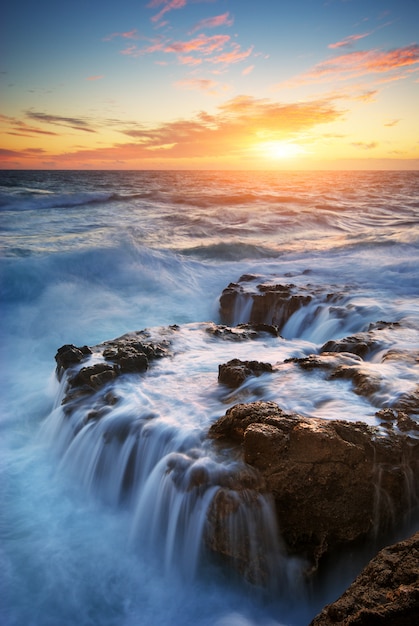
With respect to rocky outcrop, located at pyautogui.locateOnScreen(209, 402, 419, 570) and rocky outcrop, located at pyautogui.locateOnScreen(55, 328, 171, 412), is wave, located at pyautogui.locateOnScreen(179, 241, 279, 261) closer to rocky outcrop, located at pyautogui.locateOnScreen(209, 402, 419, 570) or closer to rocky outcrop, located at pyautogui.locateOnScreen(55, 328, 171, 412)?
rocky outcrop, located at pyautogui.locateOnScreen(55, 328, 171, 412)

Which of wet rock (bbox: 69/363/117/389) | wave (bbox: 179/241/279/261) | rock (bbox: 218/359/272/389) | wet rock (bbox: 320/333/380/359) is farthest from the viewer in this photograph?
wave (bbox: 179/241/279/261)

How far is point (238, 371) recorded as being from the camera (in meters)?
A: 5.46

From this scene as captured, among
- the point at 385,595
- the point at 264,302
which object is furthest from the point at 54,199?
the point at 385,595

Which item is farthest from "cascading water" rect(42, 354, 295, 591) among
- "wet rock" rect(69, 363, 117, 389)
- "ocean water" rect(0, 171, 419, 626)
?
"wet rock" rect(69, 363, 117, 389)

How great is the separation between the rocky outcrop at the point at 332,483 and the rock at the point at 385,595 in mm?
856

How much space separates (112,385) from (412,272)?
9.50m

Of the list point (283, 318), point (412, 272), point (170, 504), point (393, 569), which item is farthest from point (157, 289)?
point (393, 569)

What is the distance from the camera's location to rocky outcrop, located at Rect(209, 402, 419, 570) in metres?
3.62

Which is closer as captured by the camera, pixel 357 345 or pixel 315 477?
pixel 315 477

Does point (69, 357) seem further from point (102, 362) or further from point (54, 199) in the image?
point (54, 199)

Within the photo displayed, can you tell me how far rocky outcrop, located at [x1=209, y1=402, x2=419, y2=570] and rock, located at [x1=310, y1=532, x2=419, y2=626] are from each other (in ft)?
2.81

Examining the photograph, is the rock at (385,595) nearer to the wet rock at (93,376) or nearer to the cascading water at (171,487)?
the cascading water at (171,487)

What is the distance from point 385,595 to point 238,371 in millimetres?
3231

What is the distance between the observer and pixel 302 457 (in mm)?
3689
